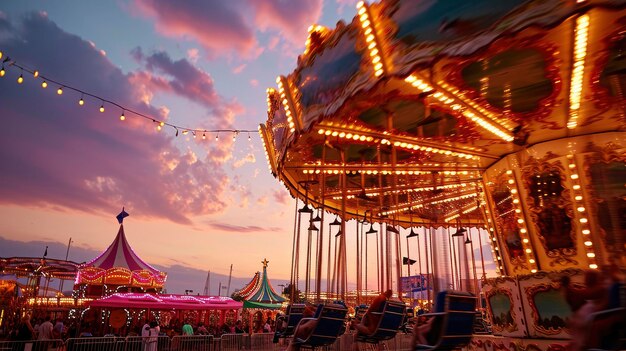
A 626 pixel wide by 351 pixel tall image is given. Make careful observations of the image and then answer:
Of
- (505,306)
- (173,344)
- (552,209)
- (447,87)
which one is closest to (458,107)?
(447,87)

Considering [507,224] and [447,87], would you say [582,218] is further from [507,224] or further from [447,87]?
[447,87]

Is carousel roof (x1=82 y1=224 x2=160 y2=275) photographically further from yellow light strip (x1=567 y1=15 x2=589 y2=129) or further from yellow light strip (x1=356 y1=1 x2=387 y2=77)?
yellow light strip (x1=567 y1=15 x2=589 y2=129)

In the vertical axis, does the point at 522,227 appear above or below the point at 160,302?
above

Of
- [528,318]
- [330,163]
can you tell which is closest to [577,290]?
[528,318]

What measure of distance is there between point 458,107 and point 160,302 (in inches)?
646

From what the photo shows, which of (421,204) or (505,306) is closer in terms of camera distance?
(505,306)

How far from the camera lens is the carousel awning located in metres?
17.5

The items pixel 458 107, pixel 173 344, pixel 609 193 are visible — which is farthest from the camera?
pixel 173 344

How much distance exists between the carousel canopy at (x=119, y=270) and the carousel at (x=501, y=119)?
1614cm

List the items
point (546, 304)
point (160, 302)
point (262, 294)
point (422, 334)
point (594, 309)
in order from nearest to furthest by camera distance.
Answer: point (594, 309), point (422, 334), point (546, 304), point (160, 302), point (262, 294)

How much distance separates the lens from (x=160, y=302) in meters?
18.8

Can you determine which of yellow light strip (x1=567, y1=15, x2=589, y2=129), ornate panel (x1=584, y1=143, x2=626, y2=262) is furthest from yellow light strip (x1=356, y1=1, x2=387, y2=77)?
ornate panel (x1=584, y1=143, x2=626, y2=262)

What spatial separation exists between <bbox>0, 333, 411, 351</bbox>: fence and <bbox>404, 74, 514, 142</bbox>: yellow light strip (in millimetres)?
4568

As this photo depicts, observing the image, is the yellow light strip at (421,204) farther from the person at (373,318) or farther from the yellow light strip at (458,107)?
the person at (373,318)
